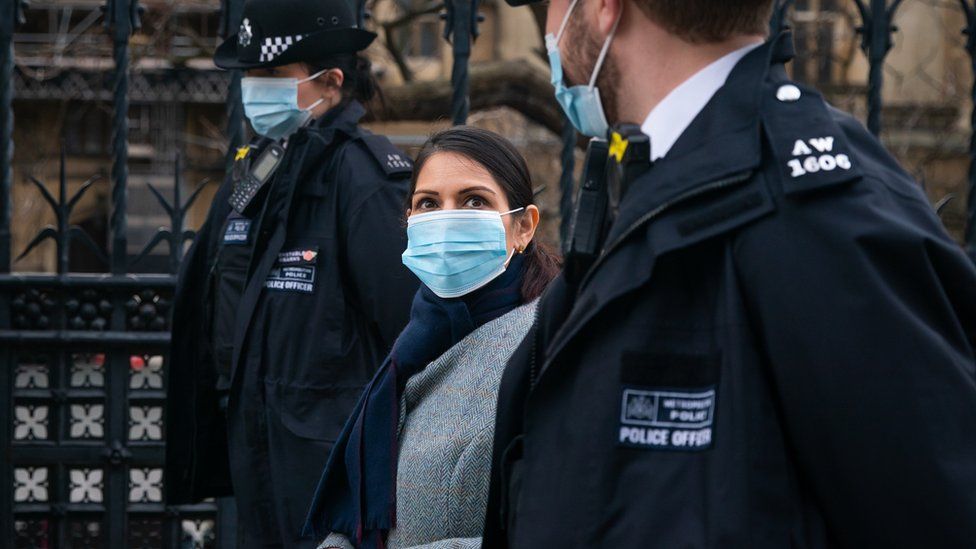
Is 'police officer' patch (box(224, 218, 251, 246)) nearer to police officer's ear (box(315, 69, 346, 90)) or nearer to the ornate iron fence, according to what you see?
police officer's ear (box(315, 69, 346, 90))

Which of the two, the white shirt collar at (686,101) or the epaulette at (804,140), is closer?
the epaulette at (804,140)

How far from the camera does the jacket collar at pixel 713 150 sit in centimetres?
180

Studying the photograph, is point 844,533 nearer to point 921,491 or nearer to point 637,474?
point 921,491

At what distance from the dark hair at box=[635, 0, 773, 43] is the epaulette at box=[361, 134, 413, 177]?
237cm

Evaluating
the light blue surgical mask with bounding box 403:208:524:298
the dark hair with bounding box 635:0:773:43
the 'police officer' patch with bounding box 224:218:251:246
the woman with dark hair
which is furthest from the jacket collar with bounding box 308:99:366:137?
the dark hair with bounding box 635:0:773:43

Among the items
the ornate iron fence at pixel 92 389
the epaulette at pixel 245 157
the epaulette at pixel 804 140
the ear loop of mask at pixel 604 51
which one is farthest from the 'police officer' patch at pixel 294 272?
the epaulette at pixel 804 140

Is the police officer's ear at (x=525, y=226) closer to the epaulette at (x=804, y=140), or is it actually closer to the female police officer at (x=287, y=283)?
the female police officer at (x=287, y=283)

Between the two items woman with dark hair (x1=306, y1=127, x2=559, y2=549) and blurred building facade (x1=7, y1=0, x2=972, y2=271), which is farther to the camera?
blurred building facade (x1=7, y1=0, x2=972, y2=271)

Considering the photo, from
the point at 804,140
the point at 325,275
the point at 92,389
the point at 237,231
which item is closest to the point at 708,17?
the point at 804,140

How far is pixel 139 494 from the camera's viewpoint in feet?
17.7

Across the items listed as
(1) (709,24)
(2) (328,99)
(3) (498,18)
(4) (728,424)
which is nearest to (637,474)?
(4) (728,424)

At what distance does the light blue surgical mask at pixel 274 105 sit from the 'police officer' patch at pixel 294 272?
56 centimetres

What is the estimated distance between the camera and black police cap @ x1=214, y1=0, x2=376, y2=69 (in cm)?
451

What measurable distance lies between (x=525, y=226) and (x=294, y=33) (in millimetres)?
1444
